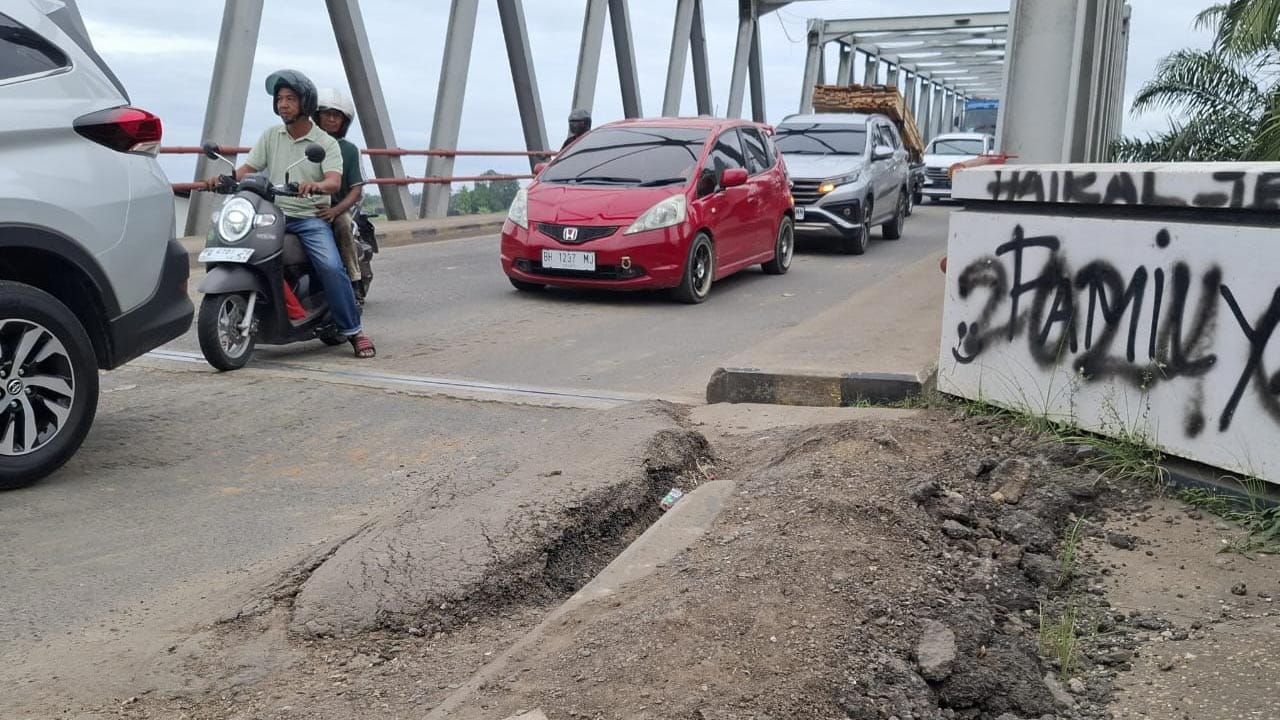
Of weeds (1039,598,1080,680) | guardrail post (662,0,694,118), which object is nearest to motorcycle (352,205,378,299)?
weeds (1039,598,1080,680)

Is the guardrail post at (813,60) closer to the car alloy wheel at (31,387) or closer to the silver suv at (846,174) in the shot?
the silver suv at (846,174)

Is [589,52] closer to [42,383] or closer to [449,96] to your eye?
[449,96]

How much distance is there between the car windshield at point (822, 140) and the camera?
645 inches

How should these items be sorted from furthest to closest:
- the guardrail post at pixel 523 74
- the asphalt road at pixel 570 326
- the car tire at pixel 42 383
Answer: the guardrail post at pixel 523 74 < the asphalt road at pixel 570 326 < the car tire at pixel 42 383

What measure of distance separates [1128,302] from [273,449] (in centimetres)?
372

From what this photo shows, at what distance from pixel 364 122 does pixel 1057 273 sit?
15349mm

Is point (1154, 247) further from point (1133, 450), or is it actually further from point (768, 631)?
point (768, 631)

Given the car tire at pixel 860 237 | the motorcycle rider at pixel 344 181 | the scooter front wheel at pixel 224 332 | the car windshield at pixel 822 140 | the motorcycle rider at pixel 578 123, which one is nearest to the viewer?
the scooter front wheel at pixel 224 332

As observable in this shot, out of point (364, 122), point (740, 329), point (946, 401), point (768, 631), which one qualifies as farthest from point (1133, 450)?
point (364, 122)

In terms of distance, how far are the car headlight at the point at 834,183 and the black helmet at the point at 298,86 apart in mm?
8999

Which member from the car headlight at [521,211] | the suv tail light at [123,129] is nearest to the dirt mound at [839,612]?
the suv tail light at [123,129]

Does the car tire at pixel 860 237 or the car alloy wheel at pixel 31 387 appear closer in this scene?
the car alloy wheel at pixel 31 387

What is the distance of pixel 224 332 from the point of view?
23.4 feet

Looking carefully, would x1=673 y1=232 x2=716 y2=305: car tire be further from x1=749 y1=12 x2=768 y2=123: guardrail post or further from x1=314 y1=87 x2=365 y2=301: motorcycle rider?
x1=749 y1=12 x2=768 y2=123: guardrail post
